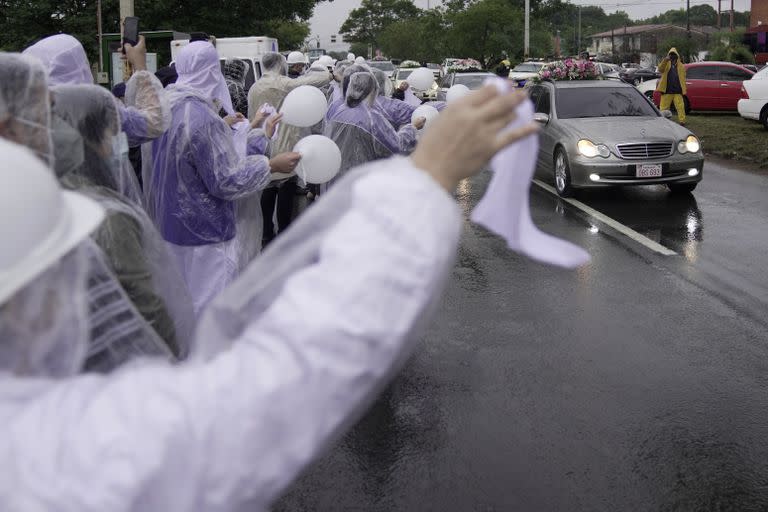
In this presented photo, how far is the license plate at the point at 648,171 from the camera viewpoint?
11.1 meters

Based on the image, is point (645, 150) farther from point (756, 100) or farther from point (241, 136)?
point (756, 100)

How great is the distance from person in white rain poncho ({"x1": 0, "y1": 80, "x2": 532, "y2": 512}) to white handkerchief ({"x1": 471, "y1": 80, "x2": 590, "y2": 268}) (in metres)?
0.11

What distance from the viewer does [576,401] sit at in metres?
4.72

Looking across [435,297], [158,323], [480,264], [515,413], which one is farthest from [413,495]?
[480,264]

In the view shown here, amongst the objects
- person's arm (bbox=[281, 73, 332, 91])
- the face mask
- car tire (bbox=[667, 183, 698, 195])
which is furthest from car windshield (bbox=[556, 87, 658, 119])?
the face mask

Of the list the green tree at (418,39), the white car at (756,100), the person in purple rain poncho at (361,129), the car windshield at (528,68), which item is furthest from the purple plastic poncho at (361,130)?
the green tree at (418,39)

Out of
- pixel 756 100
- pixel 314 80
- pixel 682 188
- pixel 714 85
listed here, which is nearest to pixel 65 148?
pixel 314 80

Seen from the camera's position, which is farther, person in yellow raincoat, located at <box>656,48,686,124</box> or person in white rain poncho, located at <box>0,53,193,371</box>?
person in yellow raincoat, located at <box>656,48,686,124</box>

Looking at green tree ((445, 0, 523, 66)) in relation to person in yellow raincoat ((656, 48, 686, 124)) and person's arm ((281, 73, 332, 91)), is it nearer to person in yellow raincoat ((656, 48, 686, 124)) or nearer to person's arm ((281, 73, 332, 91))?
person in yellow raincoat ((656, 48, 686, 124))

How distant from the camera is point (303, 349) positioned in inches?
43.7

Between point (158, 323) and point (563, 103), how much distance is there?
35.4 ft

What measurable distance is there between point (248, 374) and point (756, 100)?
20186mm

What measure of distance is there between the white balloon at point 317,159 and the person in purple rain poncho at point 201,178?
40 centimetres

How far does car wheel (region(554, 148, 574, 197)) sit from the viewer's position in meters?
11.6
